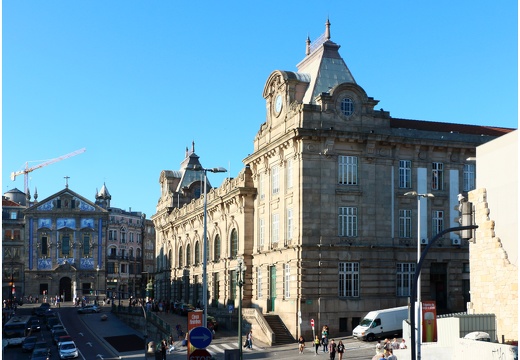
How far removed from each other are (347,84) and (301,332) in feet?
60.3

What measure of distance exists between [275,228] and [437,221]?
12.6m

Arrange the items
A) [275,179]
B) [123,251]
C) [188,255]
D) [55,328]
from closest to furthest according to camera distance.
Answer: [275,179], [55,328], [188,255], [123,251]

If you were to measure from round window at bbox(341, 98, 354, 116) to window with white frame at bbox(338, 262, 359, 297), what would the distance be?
11168 millimetres

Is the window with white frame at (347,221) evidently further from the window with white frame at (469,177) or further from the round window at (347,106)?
the window with white frame at (469,177)

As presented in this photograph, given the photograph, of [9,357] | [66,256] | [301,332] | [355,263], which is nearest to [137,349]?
[9,357]

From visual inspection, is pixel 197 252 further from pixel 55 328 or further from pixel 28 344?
pixel 28 344

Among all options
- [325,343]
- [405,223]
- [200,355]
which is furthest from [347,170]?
[200,355]

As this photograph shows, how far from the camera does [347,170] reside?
5969cm

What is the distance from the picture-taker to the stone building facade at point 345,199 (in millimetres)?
58281

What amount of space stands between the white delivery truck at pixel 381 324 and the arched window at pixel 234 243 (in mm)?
20819

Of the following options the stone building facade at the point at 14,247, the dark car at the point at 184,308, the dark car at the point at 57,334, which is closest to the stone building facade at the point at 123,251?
the stone building facade at the point at 14,247

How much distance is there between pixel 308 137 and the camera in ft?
191

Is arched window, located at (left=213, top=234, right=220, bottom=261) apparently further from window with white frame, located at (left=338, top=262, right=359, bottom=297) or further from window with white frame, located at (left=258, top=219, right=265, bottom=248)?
window with white frame, located at (left=338, top=262, right=359, bottom=297)

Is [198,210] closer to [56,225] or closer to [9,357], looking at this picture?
[9,357]
